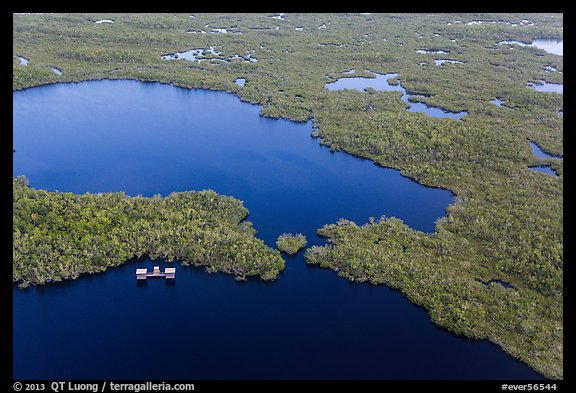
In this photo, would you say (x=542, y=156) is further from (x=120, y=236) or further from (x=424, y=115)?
(x=120, y=236)

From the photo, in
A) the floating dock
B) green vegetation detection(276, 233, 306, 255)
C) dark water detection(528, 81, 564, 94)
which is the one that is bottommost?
the floating dock

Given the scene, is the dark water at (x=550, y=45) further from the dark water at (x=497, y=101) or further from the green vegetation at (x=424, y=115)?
the dark water at (x=497, y=101)

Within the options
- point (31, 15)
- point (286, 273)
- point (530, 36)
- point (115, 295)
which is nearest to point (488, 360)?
point (286, 273)

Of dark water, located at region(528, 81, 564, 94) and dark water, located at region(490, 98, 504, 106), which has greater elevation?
dark water, located at region(528, 81, 564, 94)

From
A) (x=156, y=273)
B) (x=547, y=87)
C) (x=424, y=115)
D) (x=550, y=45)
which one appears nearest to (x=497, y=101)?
(x=547, y=87)

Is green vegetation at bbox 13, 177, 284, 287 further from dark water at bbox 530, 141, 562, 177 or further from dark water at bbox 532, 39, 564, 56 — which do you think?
dark water at bbox 532, 39, 564, 56

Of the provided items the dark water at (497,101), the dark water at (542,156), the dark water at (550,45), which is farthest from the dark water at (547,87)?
the dark water at (550,45)

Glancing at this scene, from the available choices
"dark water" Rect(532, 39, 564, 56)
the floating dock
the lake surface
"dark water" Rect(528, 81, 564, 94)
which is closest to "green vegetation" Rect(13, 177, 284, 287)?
the floating dock
